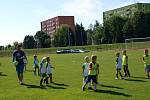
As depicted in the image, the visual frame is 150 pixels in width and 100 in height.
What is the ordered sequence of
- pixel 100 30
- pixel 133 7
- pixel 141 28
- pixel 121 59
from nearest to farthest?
1. pixel 121 59
2. pixel 141 28
3. pixel 100 30
4. pixel 133 7

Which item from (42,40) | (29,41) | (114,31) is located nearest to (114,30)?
(114,31)

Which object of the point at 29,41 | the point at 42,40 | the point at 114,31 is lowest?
the point at 29,41

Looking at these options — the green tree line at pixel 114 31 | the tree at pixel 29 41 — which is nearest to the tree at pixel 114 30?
the green tree line at pixel 114 31

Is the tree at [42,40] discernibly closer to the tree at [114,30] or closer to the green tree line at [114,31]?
the green tree line at [114,31]

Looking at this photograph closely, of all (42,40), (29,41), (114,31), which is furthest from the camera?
(29,41)

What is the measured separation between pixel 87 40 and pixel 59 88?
162136 millimetres

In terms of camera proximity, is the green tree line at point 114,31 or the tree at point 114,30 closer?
the green tree line at point 114,31

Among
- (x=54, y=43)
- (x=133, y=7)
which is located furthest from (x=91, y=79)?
(x=133, y=7)

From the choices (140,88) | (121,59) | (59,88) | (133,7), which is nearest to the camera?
(140,88)

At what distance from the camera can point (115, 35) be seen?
141375 mm

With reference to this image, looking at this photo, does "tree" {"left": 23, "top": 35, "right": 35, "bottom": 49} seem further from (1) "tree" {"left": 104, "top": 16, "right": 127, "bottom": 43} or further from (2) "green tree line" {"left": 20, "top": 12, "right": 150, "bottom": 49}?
(1) "tree" {"left": 104, "top": 16, "right": 127, "bottom": 43}

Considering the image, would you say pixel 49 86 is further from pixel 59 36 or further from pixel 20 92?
pixel 59 36

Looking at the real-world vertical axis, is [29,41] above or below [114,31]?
below

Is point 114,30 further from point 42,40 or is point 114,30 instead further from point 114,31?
point 42,40
